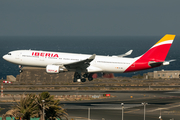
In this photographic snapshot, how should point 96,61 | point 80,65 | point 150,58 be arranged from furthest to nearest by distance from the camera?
point 96,61 → point 80,65 → point 150,58

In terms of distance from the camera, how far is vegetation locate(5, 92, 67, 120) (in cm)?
3410

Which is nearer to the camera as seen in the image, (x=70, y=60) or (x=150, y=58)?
(x=150, y=58)

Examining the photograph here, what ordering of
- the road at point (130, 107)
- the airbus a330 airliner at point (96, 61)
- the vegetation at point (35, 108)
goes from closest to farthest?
the vegetation at point (35, 108), the road at point (130, 107), the airbus a330 airliner at point (96, 61)

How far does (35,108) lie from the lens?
34.4 m

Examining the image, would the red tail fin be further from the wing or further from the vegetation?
the vegetation

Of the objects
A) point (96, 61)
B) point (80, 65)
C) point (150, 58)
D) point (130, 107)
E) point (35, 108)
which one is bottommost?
point (35, 108)

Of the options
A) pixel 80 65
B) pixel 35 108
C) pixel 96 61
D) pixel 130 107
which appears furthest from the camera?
pixel 96 61

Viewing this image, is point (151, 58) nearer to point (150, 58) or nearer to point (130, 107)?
point (150, 58)

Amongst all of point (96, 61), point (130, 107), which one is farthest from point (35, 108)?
point (96, 61)

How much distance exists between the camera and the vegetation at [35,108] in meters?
34.1

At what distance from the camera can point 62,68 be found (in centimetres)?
6875

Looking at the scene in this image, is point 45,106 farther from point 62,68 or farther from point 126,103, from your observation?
point 62,68

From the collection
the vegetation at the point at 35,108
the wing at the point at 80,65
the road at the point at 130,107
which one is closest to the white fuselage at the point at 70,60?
the wing at the point at 80,65

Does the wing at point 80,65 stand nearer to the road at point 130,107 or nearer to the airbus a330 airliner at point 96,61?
the airbus a330 airliner at point 96,61
